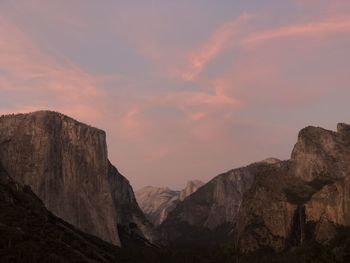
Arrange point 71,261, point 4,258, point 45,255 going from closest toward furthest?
point 4,258 < point 45,255 < point 71,261

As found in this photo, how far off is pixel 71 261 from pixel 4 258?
29898 millimetres

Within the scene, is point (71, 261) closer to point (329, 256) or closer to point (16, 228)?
point (16, 228)

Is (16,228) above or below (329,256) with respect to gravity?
above

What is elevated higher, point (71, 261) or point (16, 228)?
point (16, 228)

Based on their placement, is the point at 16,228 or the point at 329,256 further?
the point at 16,228

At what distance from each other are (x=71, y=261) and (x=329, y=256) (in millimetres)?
81111

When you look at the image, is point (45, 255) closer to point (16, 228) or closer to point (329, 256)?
point (16, 228)

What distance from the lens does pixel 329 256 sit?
176 meters

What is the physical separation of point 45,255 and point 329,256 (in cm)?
8642

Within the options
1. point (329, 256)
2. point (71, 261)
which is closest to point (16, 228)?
point (71, 261)

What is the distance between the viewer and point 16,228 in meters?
192

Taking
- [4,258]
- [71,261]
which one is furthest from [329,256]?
[4,258]

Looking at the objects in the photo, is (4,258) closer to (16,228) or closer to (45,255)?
(45,255)

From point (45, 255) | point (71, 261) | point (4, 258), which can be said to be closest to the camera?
point (4, 258)
